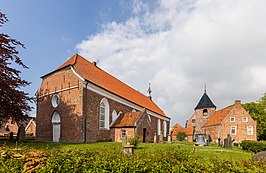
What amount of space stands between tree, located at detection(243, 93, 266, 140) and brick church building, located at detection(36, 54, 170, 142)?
1319 inches

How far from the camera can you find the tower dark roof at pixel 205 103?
55.6 m

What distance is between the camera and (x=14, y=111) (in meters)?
16.8

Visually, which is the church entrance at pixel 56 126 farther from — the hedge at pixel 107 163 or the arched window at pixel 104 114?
the hedge at pixel 107 163

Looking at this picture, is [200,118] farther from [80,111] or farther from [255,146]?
[80,111]

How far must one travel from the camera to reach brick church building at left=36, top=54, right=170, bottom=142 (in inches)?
884

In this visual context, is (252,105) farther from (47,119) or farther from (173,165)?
(173,165)

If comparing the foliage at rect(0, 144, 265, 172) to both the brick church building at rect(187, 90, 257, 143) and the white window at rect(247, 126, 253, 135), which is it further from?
the white window at rect(247, 126, 253, 135)

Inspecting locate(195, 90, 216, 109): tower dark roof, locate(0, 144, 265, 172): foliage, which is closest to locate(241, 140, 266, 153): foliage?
locate(0, 144, 265, 172): foliage

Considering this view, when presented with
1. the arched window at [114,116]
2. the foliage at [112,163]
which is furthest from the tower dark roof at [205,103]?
the foliage at [112,163]

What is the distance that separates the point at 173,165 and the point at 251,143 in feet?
75.2

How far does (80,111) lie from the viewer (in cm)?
2208

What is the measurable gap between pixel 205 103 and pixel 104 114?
36.8 metres

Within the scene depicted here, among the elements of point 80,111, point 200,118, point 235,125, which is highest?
point 80,111

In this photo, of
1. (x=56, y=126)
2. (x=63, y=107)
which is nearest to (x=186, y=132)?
(x=56, y=126)
